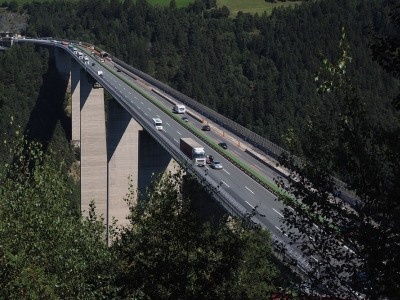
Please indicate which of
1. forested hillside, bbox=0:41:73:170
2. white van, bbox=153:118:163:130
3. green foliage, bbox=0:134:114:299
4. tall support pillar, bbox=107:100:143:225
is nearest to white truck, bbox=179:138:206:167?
white van, bbox=153:118:163:130

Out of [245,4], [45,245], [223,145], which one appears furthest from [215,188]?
[245,4]

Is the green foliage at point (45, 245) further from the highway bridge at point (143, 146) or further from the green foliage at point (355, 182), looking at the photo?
the highway bridge at point (143, 146)

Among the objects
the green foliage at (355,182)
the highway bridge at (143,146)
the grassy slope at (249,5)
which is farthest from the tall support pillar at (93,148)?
the grassy slope at (249,5)

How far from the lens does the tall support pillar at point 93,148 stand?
223 feet

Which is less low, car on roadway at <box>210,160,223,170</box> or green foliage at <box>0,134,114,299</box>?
green foliage at <box>0,134,114,299</box>

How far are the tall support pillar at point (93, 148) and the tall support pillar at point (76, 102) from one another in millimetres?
3426

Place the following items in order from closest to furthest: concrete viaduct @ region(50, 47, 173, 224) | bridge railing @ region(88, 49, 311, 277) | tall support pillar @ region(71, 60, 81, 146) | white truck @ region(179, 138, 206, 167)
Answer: bridge railing @ region(88, 49, 311, 277)
white truck @ region(179, 138, 206, 167)
concrete viaduct @ region(50, 47, 173, 224)
tall support pillar @ region(71, 60, 81, 146)

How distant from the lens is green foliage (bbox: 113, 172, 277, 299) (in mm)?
14094

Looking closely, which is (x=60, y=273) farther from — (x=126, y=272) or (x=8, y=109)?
(x=8, y=109)

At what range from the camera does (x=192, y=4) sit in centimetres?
15988

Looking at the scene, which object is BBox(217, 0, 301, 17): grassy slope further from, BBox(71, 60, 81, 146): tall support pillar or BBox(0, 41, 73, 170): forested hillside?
BBox(71, 60, 81, 146): tall support pillar

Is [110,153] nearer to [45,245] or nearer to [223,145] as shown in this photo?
[223,145]

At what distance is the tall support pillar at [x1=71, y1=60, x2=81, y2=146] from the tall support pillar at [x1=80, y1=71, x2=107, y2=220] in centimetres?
343

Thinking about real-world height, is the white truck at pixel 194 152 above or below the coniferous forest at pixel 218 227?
below
